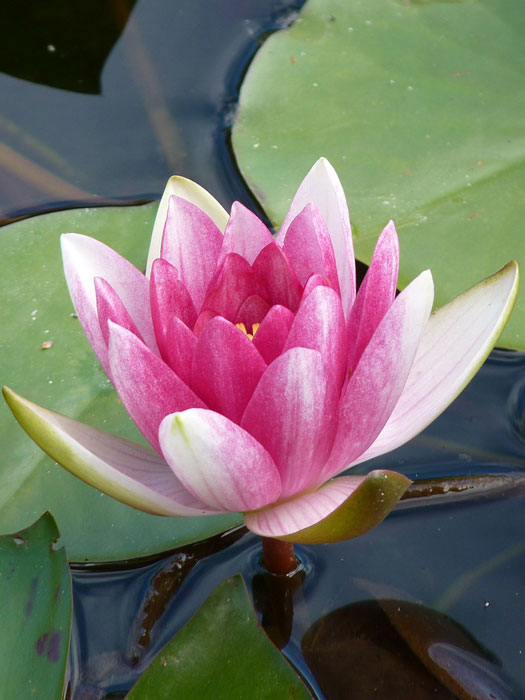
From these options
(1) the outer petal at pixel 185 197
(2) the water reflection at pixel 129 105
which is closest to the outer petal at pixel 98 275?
(1) the outer petal at pixel 185 197

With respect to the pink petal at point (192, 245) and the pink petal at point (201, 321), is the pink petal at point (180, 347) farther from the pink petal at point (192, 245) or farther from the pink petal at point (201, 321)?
the pink petal at point (192, 245)

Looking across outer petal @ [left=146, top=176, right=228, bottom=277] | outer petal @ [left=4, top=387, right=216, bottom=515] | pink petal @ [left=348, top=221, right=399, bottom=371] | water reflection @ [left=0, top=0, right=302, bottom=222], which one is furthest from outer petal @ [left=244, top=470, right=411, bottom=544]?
water reflection @ [left=0, top=0, right=302, bottom=222]

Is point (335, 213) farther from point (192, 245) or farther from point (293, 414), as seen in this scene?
point (293, 414)

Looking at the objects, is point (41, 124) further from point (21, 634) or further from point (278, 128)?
point (21, 634)

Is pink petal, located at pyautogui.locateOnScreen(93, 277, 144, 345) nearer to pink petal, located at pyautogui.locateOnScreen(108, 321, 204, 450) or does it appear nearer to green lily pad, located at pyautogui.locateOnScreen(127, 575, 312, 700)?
pink petal, located at pyautogui.locateOnScreen(108, 321, 204, 450)

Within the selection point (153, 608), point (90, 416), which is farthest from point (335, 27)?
point (153, 608)
